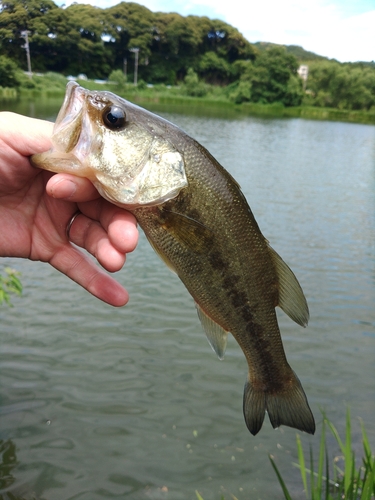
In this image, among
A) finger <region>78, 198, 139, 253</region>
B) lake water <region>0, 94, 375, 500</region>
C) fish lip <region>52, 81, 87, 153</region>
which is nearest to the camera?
fish lip <region>52, 81, 87, 153</region>

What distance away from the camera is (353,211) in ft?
51.9

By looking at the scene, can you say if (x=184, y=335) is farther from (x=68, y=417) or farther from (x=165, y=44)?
(x=165, y=44)

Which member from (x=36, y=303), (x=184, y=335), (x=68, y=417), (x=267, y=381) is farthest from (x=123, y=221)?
(x=36, y=303)

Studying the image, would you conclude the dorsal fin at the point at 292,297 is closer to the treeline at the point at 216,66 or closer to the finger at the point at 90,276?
the finger at the point at 90,276

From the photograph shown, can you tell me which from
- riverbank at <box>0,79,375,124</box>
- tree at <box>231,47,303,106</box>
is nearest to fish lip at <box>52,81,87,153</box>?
riverbank at <box>0,79,375,124</box>

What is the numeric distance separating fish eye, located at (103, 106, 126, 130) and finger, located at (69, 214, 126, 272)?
58 cm

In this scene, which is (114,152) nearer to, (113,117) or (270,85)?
(113,117)

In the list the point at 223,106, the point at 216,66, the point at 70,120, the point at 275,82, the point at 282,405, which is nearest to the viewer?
the point at 70,120

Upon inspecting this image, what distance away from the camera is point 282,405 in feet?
8.22

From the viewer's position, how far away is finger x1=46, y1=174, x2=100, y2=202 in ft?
6.65

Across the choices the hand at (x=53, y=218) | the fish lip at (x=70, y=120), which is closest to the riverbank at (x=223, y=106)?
the hand at (x=53, y=218)

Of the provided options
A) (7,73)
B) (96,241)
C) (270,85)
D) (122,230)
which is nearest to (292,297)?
(122,230)

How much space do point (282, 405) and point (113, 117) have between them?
1.82 metres

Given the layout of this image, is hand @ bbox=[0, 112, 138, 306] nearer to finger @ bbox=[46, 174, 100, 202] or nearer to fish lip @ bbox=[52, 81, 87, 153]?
finger @ bbox=[46, 174, 100, 202]
